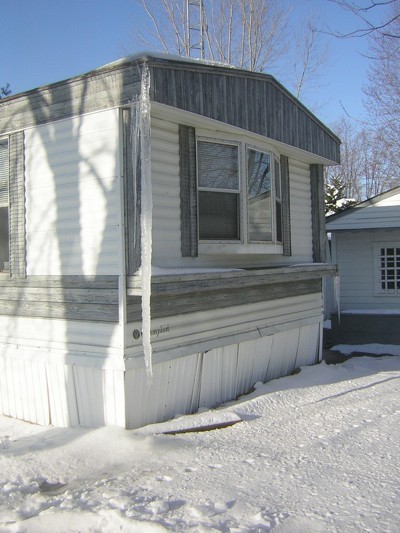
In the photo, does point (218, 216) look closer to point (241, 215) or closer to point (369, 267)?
point (241, 215)

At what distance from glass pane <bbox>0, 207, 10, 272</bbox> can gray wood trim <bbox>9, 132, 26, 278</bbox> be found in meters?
0.16

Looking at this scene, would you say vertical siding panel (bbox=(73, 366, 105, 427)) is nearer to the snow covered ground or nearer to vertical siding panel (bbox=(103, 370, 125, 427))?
vertical siding panel (bbox=(103, 370, 125, 427))

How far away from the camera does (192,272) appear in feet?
18.3

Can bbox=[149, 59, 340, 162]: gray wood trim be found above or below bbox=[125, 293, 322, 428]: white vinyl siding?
above

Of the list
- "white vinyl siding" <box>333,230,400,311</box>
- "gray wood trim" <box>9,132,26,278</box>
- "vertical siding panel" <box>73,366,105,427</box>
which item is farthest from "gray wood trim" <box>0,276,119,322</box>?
"white vinyl siding" <box>333,230,400,311</box>

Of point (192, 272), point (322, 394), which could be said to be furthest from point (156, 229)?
point (322, 394)

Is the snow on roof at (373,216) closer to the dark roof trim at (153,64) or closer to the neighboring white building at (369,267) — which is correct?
the neighboring white building at (369,267)

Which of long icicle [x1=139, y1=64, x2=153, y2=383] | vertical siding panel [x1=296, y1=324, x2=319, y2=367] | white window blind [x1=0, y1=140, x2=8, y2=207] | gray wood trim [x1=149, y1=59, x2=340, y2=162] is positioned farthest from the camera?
vertical siding panel [x1=296, y1=324, x2=319, y2=367]

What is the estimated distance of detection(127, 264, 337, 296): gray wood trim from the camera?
16.7ft

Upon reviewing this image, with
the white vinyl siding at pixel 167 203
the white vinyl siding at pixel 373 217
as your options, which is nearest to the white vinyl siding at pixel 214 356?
the white vinyl siding at pixel 167 203

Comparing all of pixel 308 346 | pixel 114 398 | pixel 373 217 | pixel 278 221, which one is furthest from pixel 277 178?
pixel 373 217

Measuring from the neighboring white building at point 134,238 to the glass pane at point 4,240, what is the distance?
0.7 inches

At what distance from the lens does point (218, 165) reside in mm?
6328

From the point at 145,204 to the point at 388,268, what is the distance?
26.8ft
